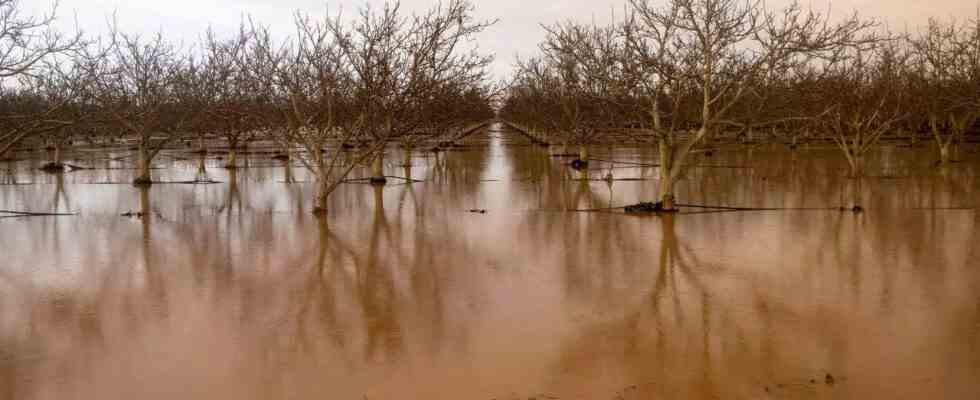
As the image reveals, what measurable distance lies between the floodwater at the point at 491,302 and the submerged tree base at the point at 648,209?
0.69m

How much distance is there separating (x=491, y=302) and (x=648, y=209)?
946 cm

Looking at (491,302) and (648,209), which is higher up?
(648,209)

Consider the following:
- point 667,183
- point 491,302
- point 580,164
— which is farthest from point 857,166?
point 491,302

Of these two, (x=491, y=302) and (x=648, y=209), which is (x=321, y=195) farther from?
(x=491, y=302)

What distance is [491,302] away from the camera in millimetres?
9664

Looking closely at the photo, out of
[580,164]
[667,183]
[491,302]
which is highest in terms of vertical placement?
[580,164]

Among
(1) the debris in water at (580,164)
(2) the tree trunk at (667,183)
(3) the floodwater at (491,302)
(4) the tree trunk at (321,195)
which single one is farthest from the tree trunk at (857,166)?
(4) the tree trunk at (321,195)

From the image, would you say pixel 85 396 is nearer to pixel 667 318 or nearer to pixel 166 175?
pixel 667 318

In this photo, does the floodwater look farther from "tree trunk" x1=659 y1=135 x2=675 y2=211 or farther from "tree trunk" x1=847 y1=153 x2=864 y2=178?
"tree trunk" x1=847 y1=153 x2=864 y2=178

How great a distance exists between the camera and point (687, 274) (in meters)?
11.3

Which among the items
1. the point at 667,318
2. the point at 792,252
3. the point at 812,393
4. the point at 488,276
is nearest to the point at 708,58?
the point at 792,252

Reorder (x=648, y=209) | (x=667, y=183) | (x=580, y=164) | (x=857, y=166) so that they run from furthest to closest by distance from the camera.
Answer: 1. (x=580, y=164)
2. (x=857, y=166)
3. (x=648, y=209)
4. (x=667, y=183)

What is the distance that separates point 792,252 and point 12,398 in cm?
1058

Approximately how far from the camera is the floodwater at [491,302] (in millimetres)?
6898
